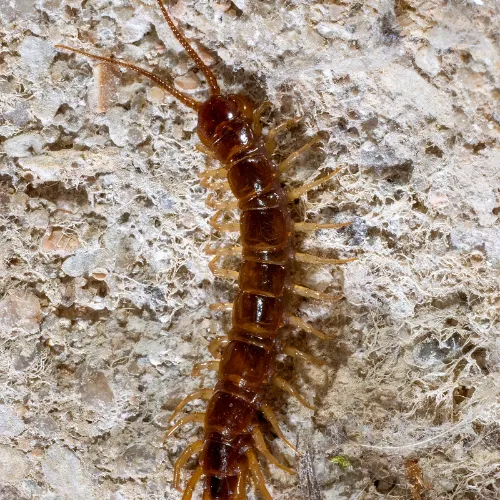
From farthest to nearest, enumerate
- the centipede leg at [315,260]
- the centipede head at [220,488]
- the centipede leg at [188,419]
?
the centipede leg at [188,419] < the centipede leg at [315,260] < the centipede head at [220,488]

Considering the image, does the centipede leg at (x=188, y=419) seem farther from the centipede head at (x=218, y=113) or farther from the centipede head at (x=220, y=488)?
the centipede head at (x=218, y=113)

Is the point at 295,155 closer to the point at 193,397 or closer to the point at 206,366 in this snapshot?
the point at 206,366

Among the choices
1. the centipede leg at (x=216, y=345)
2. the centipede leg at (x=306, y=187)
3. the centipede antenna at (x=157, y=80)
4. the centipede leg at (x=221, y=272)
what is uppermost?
the centipede antenna at (x=157, y=80)

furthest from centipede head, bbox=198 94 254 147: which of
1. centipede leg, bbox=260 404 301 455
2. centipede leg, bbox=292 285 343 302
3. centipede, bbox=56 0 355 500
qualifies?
centipede leg, bbox=260 404 301 455

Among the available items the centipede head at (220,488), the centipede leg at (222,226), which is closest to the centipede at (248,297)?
the centipede head at (220,488)

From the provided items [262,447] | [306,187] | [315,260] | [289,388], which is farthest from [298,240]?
[262,447]

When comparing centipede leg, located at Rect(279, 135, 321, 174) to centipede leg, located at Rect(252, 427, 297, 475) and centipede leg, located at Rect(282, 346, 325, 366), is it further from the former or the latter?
centipede leg, located at Rect(252, 427, 297, 475)
